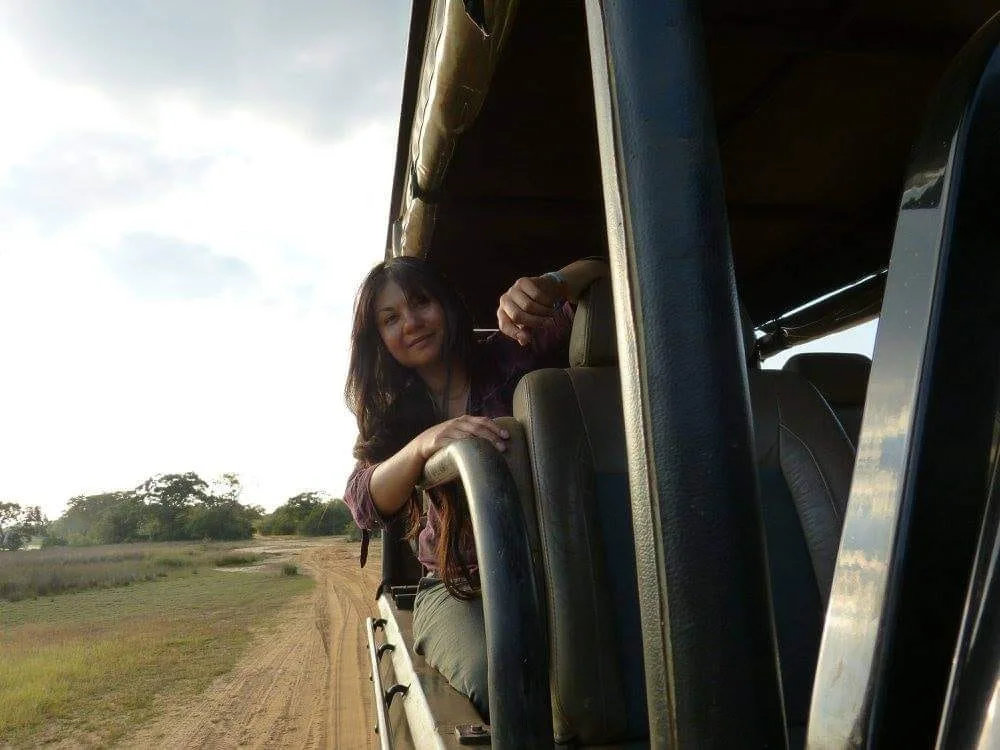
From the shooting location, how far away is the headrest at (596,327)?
1.68 m

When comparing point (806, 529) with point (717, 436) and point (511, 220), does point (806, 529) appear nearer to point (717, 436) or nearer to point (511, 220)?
point (717, 436)

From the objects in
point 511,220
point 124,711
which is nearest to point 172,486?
point 124,711

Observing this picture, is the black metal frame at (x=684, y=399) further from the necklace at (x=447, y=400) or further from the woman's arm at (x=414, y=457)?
the necklace at (x=447, y=400)

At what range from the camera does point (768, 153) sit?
9.28ft

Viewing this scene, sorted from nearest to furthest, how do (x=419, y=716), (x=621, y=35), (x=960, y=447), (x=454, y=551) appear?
1. (x=960, y=447)
2. (x=621, y=35)
3. (x=419, y=716)
4. (x=454, y=551)

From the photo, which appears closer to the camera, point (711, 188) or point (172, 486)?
point (711, 188)

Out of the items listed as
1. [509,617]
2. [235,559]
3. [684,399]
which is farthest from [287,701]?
[235,559]

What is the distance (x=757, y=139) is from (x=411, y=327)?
1.33m

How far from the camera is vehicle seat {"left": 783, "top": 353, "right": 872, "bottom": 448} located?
2.62m

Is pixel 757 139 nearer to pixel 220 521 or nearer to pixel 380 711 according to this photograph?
pixel 380 711

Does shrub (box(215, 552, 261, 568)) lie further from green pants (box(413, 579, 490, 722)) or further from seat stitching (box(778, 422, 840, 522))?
seat stitching (box(778, 422, 840, 522))

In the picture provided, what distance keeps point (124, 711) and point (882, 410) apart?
29.0ft

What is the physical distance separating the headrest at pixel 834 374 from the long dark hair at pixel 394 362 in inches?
42.3

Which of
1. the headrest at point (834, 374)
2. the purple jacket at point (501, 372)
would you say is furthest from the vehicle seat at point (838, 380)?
the purple jacket at point (501, 372)
